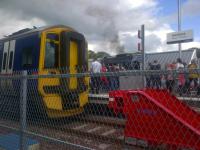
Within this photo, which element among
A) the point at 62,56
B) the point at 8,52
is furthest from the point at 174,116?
the point at 8,52

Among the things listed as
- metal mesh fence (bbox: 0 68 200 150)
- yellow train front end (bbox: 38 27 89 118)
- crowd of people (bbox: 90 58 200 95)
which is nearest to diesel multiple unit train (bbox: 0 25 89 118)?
yellow train front end (bbox: 38 27 89 118)

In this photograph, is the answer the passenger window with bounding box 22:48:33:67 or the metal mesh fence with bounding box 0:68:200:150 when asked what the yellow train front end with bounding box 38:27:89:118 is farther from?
the metal mesh fence with bounding box 0:68:200:150

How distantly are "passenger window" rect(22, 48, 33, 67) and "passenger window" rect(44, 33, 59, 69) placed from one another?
0.53m

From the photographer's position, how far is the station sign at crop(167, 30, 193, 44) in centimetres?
1834

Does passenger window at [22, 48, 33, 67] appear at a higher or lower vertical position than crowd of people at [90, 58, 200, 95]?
higher

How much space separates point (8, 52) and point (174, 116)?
746 centimetres

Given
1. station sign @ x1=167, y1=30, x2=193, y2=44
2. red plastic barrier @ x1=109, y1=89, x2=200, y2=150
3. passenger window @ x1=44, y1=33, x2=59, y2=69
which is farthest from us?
station sign @ x1=167, y1=30, x2=193, y2=44

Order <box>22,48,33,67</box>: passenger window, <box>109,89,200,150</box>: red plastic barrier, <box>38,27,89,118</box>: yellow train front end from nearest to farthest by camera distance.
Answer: <box>109,89,200,150</box>: red plastic barrier, <box>38,27,89,118</box>: yellow train front end, <box>22,48,33,67</box>: passenger window

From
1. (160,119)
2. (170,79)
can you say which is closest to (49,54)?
(160,119)

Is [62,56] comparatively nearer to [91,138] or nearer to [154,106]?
[91,138]

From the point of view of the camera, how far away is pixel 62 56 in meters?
10.0

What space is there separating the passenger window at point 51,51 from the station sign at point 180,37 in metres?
10.5

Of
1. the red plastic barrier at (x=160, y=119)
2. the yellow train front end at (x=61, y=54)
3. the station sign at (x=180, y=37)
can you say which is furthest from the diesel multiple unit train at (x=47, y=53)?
the station sign at (x=180, y=37)

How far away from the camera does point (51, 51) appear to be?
392 inches
